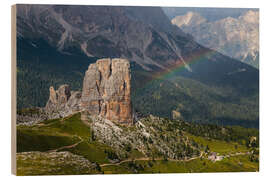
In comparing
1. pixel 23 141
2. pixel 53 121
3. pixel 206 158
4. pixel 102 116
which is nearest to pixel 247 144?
pixel 206 158

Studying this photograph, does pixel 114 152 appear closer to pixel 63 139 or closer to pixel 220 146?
pixel 63 139

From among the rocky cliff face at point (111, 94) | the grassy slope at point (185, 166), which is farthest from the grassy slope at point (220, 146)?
A: the rocky cliff face at point (111, 94)

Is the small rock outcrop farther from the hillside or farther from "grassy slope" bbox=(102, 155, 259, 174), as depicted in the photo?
"grassy slope" bbox=(102, 155, 259, 174)

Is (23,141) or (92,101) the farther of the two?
(92,101)

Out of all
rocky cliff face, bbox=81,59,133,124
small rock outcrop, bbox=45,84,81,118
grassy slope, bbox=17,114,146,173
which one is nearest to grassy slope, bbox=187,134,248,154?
rocky cliff face, bbox=81,59,133,124

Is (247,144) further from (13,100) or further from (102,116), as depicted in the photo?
(13,100)

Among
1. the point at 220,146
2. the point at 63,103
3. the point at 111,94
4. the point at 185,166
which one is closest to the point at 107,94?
the point at 111,94

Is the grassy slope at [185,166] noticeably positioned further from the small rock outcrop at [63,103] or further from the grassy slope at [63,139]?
the small rock outcrop at [63,103]
